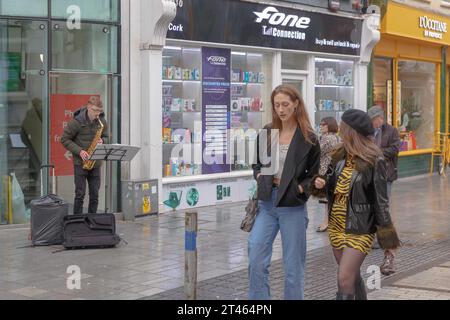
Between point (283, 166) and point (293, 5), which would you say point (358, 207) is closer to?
point (283, 166)

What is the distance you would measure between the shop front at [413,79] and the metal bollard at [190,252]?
40.4 ft

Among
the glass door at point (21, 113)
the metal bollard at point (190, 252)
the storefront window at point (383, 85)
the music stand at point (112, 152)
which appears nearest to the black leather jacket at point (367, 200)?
the metal bollard at point (190, 252)

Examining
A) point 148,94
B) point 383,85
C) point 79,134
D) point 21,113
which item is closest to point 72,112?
point 21,113

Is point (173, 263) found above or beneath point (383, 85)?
beneath

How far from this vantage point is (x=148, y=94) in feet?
37.7

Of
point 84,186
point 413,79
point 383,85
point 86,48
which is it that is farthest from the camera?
point 413,79

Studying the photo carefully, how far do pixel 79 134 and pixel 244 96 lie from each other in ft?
15.8

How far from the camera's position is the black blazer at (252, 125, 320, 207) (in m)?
5.46

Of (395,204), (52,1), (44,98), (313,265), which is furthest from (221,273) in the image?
(395,204)

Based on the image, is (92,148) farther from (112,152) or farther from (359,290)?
(359,290)

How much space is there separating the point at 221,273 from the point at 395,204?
6.78m

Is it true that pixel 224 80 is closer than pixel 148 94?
No

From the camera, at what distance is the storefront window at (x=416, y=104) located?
1911 cm

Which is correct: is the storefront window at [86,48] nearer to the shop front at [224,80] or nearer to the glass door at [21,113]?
the glass door at [21,113]
